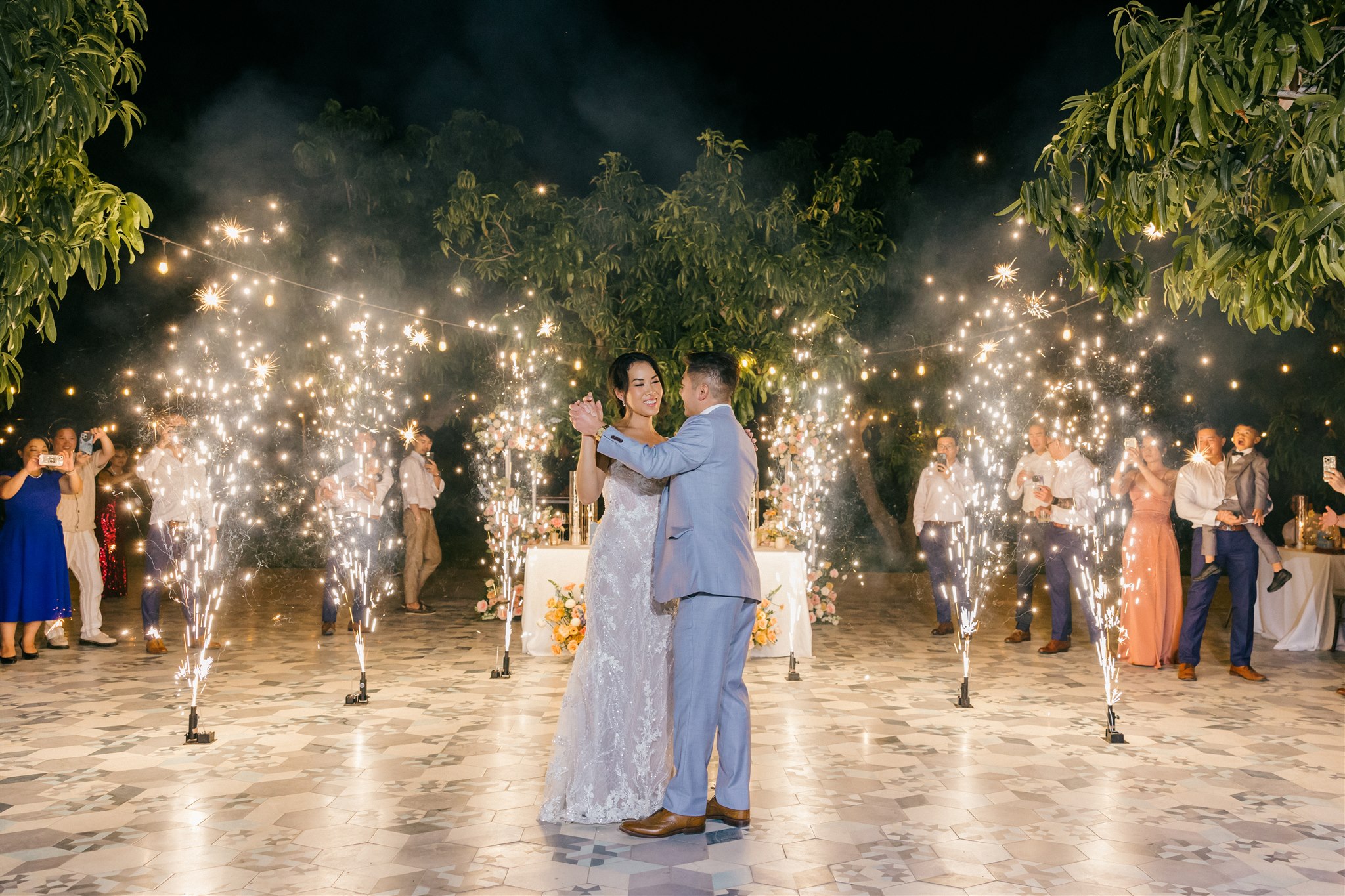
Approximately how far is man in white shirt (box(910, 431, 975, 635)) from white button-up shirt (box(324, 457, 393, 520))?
16.5 feet

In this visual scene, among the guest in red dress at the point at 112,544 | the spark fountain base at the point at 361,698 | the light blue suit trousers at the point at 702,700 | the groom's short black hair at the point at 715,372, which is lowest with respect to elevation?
the spark fountain base at the point at 361,698

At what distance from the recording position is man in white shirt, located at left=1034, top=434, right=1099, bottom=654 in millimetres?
8258

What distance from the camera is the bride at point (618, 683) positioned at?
4195 mm

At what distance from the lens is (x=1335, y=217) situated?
9.85 ft

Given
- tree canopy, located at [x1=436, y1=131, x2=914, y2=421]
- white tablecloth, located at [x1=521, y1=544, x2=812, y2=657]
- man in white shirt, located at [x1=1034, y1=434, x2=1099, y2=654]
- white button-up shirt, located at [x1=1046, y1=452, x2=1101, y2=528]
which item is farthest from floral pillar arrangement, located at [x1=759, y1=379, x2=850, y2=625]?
white button-up shirt, located at [x1=1046, y1=452, x2=1101, y2=528]

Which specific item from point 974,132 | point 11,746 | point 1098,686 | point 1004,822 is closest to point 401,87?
point 974,132

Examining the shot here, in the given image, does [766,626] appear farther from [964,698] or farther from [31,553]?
[31,553]

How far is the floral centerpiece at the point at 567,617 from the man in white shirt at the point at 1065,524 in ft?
12.7

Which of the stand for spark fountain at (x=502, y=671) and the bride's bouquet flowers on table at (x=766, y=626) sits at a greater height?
the bride's bouquet flowers on table at (x=766, y=626)

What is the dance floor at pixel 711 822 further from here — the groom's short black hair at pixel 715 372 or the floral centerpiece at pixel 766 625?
the groom's short black hair at pixel 715 372

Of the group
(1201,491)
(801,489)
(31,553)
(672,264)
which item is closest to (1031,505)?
(1201,491)

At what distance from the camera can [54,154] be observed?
437 centimetres

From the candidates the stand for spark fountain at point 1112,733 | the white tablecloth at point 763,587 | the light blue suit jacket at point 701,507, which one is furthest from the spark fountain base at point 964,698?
the light blue suit jacket at point 701,507

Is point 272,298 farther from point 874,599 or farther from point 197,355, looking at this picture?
point 874,599
